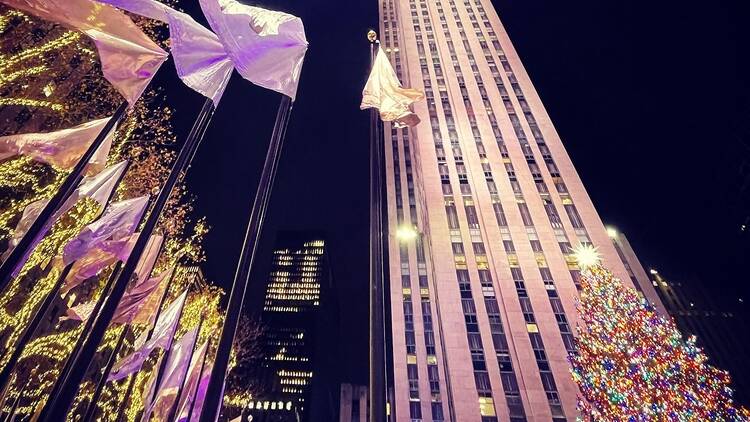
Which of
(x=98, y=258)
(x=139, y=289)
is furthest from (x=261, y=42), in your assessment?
(x=139, y=289)

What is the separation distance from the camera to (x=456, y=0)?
2287 inches

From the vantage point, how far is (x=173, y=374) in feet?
35.6

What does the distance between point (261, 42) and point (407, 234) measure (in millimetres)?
35529

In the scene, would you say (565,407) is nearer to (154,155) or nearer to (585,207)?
(585,207)

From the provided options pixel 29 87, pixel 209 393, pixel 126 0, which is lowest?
pixel 209 393

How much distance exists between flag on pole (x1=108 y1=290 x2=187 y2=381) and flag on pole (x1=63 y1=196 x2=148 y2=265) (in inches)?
122

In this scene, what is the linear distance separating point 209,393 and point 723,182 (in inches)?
2085

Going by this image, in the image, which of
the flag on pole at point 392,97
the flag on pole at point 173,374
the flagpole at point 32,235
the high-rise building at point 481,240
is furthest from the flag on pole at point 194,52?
the high-rise building at point 481,240

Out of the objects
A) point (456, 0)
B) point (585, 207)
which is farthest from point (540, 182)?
point (456, 0)

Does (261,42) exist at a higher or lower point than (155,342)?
higher

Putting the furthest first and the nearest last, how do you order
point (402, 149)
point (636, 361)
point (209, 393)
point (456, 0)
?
point (456, 0), point (402, 149), point (636, 361), point (209, 393)

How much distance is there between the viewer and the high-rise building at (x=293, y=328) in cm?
9131

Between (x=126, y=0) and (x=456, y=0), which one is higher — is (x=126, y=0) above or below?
below

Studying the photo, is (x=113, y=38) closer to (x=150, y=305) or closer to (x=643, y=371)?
(x=150, y=305)
